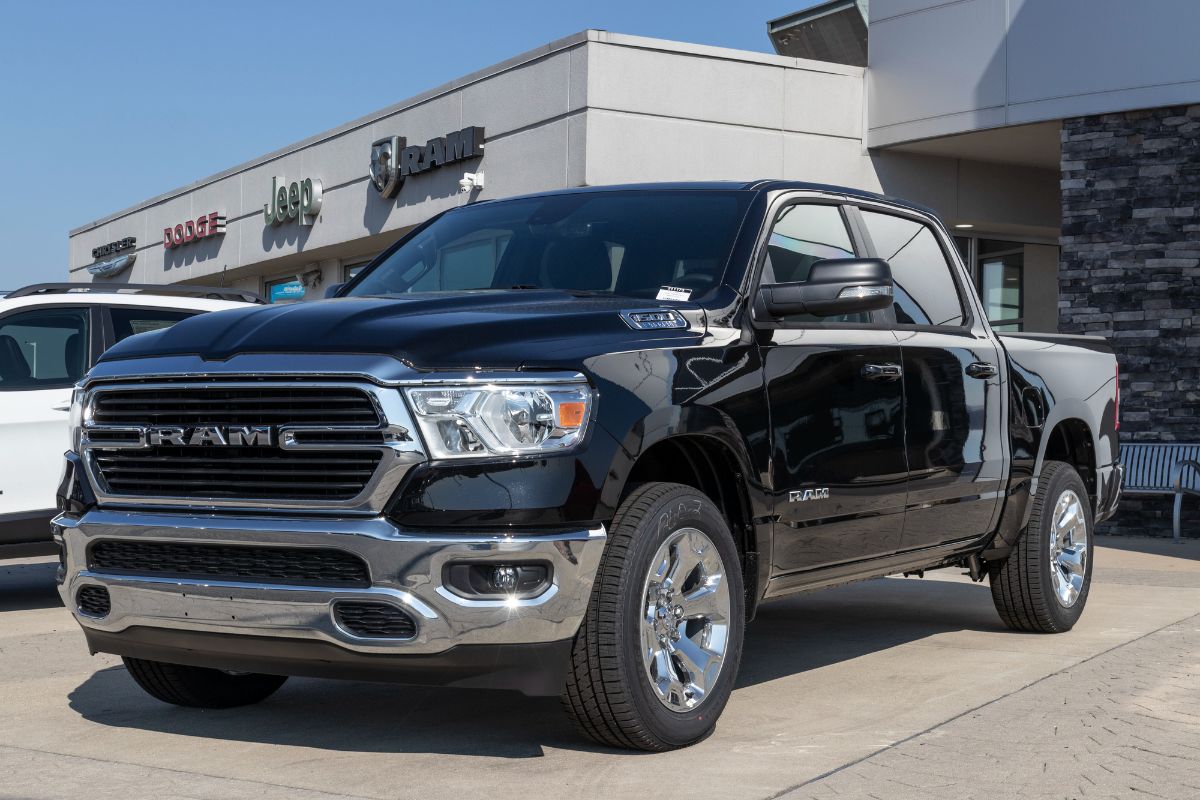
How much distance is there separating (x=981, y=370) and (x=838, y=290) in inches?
67.1

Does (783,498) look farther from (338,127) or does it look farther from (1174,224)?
(338,127)

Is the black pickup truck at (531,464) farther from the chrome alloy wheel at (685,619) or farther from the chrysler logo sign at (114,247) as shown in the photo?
the chrysler logo sign at (114,247)

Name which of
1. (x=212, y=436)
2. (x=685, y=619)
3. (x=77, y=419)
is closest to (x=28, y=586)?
(x=77, y=419)

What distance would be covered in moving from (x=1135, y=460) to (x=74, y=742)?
11.9 metres

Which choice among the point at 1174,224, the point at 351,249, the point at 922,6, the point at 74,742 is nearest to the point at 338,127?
the point at 351,249

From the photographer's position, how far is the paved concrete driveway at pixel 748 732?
4.39m

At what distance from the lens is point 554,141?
1908 cm

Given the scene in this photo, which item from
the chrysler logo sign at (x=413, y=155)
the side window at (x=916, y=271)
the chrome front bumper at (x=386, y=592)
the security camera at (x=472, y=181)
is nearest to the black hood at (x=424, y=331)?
the chrome front bumper at (x=386, y=592)

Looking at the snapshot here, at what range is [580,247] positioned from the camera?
571 cm

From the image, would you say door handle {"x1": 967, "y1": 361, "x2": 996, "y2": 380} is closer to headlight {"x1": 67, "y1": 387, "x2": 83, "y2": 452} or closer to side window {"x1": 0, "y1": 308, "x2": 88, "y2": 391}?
headlight {"x1": 67, "y1": 387, "x2": 83, "y2": 452}

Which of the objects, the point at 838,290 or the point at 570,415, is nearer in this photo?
the point at 570,415

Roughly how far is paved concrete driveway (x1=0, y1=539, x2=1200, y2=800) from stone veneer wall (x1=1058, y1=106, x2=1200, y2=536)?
26.8 ft

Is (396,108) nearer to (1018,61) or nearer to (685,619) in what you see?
(1018,61)

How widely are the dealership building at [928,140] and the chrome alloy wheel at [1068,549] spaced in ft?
26.2
